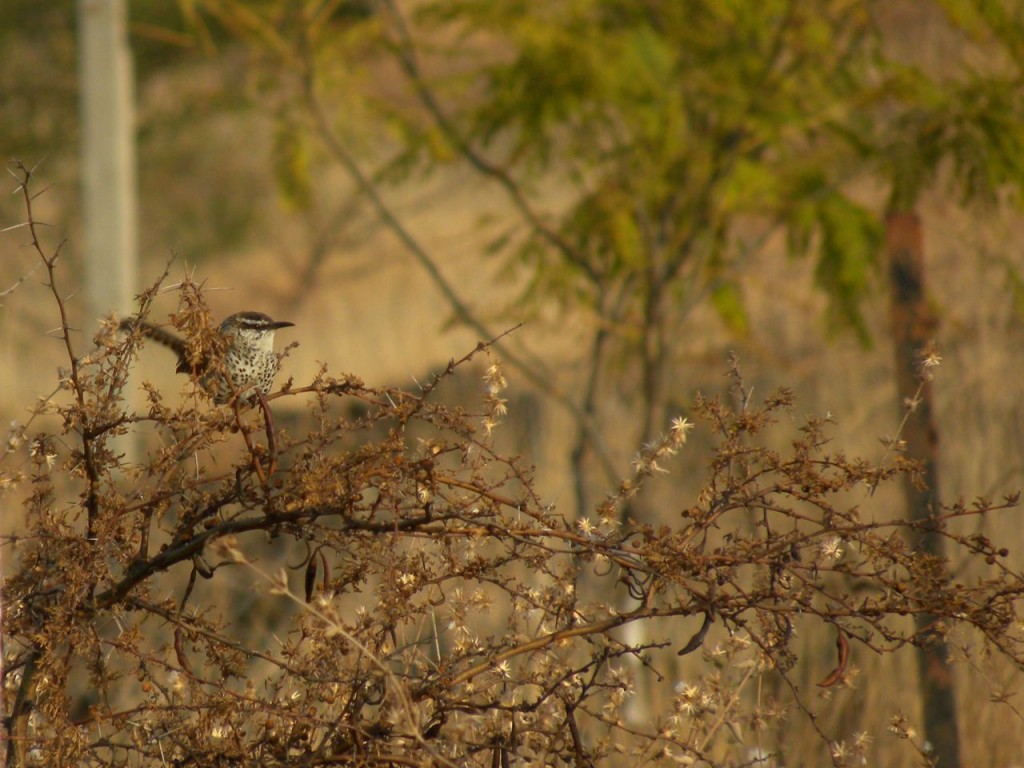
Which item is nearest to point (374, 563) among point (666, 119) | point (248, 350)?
point (248, 350)

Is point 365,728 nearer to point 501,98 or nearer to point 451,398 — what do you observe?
point 501,98

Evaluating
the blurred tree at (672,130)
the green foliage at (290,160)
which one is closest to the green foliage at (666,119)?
the blurred tree at (672,130)

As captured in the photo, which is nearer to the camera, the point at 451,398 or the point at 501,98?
the point at 501,98

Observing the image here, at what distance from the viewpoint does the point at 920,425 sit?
400 centimetres

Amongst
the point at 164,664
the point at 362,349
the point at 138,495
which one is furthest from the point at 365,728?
the point at 362,349

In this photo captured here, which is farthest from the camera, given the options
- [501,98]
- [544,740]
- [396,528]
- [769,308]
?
[769,308]

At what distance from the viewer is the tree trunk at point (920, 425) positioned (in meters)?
3.67

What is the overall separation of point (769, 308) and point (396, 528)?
7126 millimetres

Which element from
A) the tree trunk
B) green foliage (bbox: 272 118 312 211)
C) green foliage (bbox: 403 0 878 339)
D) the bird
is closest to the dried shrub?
the bird

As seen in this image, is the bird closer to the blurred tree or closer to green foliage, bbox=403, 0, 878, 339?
the blurred tree

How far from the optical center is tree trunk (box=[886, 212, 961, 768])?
367cm

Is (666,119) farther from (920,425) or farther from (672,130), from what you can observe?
(920,425)

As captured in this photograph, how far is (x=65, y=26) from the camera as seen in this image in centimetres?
1363

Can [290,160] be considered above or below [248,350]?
above
